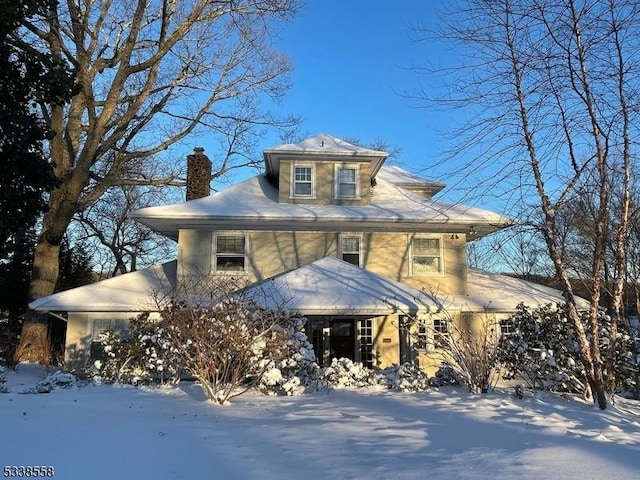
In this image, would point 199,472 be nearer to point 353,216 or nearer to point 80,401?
point 80,401

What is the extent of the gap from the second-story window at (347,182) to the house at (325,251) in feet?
0.11

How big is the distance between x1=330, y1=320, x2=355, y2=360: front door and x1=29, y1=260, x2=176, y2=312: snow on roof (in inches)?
204

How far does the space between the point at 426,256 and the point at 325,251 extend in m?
3.23

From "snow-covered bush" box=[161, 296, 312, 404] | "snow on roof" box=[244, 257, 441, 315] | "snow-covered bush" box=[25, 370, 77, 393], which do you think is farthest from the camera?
"snow on roof" box=[244, 257, 441, 315]

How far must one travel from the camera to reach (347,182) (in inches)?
698

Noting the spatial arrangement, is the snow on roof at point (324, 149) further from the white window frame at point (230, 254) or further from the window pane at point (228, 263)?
the window pane at point (228, 263)

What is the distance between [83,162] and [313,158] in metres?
7.59

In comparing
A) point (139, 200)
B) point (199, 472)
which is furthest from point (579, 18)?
point (139, 200)

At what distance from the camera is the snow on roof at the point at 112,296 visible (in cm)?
1516

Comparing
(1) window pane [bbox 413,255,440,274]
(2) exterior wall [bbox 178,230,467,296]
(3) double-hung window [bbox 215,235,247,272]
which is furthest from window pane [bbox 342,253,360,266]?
(3) double-hung window [bbox 215,235,247,272]

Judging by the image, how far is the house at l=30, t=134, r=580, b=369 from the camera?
1577 cm

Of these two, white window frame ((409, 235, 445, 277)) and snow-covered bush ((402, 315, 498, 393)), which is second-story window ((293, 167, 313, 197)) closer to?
white window frame ((409, 235, 445, 277))

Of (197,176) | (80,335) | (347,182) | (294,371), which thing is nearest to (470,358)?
(294,371)

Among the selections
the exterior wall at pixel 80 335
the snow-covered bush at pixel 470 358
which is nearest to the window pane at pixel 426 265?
the snow-covered bush at pixel 470 358
